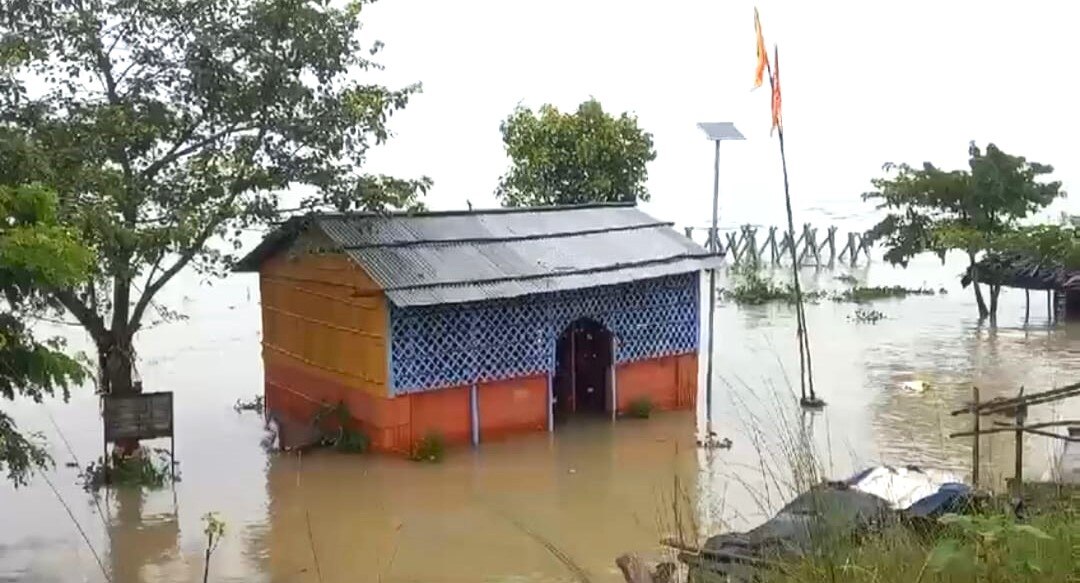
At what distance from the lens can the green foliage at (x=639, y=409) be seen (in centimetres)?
1533

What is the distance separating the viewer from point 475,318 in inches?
538

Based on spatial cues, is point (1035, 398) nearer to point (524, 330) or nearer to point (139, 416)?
point (524, 330)

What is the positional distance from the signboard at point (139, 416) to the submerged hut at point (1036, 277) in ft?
57.2

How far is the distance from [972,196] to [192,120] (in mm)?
16701

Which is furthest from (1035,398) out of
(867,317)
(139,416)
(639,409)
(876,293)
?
(876,293)

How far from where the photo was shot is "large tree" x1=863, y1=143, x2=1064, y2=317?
22.8 metres

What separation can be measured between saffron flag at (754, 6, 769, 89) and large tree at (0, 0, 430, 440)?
472 cm

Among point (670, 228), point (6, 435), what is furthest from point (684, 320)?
point (6, 435)

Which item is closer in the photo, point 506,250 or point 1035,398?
point 1035,398

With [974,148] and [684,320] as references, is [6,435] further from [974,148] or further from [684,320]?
[974,148]

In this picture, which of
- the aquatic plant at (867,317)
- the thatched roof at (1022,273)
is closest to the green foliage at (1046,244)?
the thatched roof at (1022,273)

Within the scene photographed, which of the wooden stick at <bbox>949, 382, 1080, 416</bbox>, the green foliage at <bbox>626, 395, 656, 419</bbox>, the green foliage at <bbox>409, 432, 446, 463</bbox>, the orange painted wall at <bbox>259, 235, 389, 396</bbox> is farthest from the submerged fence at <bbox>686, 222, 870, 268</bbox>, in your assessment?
the wooden stick at <bbox>949, 382, 1080, 416</bbox>

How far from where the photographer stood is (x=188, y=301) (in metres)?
29.7

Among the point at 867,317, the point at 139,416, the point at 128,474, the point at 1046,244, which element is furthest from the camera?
the point at 867,317
